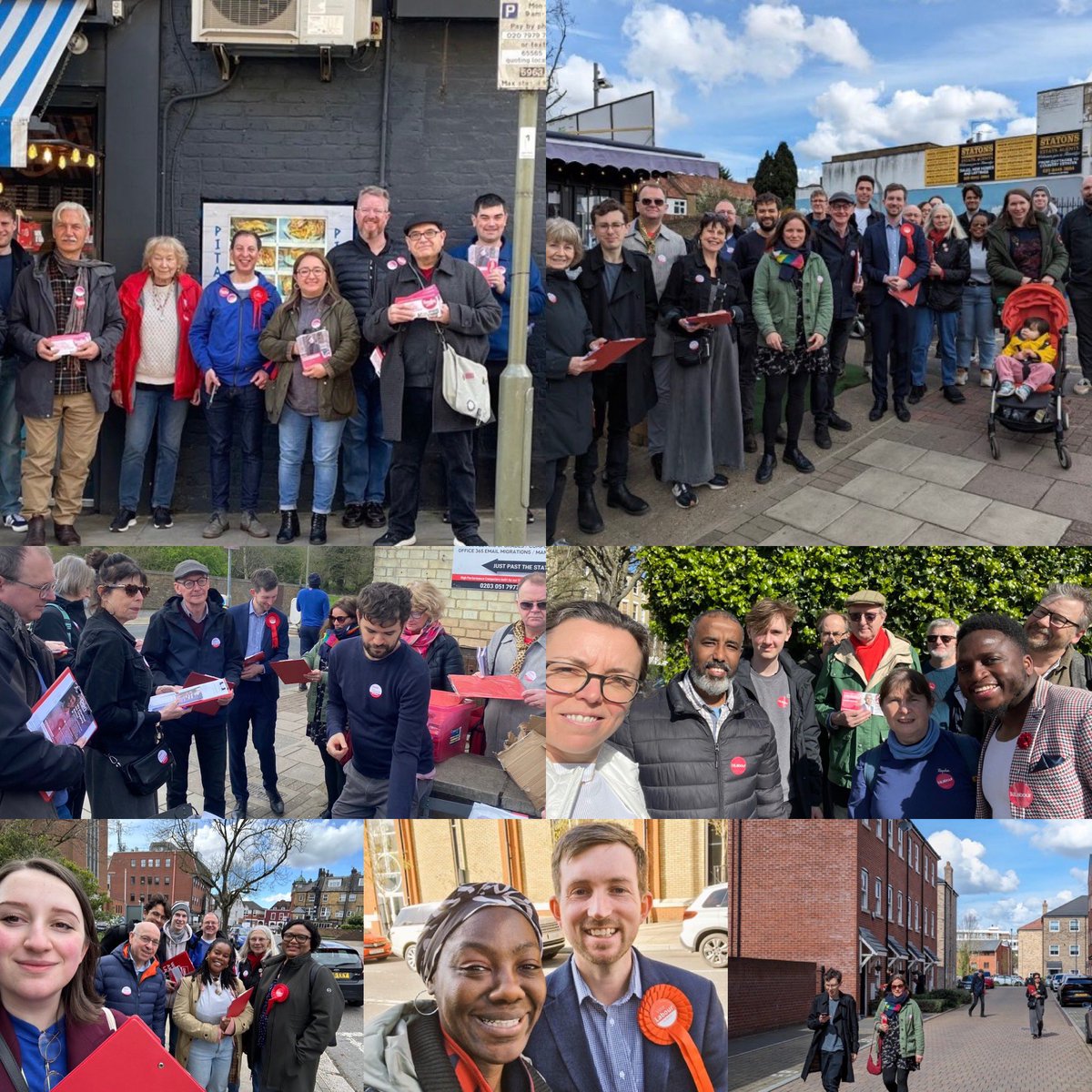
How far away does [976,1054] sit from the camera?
4.60m

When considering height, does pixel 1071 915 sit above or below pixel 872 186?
below

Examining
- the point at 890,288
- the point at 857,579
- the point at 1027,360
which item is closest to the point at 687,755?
the point at 857,579

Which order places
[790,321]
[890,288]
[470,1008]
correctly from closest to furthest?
[470,1008], [790,321], [890,288]

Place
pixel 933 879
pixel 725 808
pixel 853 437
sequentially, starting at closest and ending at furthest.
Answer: pixel 725 808 → pixel 933 879 → pixel 853 437

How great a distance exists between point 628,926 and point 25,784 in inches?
87.1

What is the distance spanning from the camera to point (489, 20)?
25.1ft

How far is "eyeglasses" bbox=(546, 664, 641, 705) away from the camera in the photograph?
4246 mm

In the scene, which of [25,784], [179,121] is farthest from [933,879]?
[179,121]

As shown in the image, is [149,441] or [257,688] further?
[149,441]

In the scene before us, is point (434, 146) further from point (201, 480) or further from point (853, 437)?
point (853, 437)

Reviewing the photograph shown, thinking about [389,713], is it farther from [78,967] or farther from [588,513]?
[588,513]

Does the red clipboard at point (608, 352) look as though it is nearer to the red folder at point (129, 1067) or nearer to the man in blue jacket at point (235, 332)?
the man in blue jacket at point (235, 332)

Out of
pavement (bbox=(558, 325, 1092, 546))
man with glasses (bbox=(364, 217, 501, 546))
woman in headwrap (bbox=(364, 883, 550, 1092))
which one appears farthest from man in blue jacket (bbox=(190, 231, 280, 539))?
woman in headwrap (bbox=(364, 883, 550, 1092))

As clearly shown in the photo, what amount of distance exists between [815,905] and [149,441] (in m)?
4.95
